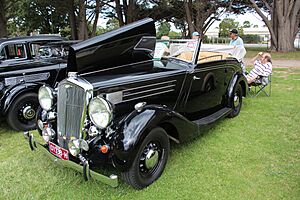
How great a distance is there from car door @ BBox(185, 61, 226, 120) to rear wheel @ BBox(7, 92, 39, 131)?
2867 millimetres

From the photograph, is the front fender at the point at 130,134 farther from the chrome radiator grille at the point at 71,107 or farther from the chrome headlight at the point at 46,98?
the chrome headlight at the point at 46,98

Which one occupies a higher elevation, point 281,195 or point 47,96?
point 47,96

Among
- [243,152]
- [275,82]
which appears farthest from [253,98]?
[243,152]

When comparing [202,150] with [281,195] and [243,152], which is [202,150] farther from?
[281,195]

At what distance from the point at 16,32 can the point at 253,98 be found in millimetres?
34846

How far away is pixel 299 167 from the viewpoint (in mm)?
3461

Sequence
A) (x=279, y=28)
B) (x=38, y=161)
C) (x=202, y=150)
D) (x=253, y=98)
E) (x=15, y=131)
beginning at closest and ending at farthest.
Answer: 1. (x=38, y=161)
2. (x=202, y=150)
3. (x=15, y=131)
4. (x=253, y=98)
5. (x=279, y=28)

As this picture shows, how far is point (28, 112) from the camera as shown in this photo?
497 centimetres

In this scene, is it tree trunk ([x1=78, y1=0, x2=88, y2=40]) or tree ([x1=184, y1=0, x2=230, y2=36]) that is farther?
tree ([x1=184, y1=0, x2=230, y2=36])

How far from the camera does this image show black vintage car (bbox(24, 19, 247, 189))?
9.20ft

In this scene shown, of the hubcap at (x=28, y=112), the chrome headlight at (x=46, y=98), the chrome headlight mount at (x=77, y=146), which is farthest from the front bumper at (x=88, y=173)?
the hubcap at (x=28, y=112)

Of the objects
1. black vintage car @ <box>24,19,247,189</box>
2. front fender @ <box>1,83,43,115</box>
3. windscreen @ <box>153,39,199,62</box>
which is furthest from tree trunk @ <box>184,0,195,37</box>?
front fender @ <box>1,83,43,115</box>

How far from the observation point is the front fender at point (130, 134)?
2721mm

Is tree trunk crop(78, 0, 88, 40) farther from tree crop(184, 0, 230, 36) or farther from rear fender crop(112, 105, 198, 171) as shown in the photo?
rear fender crop(112, 105, 198, 171)
